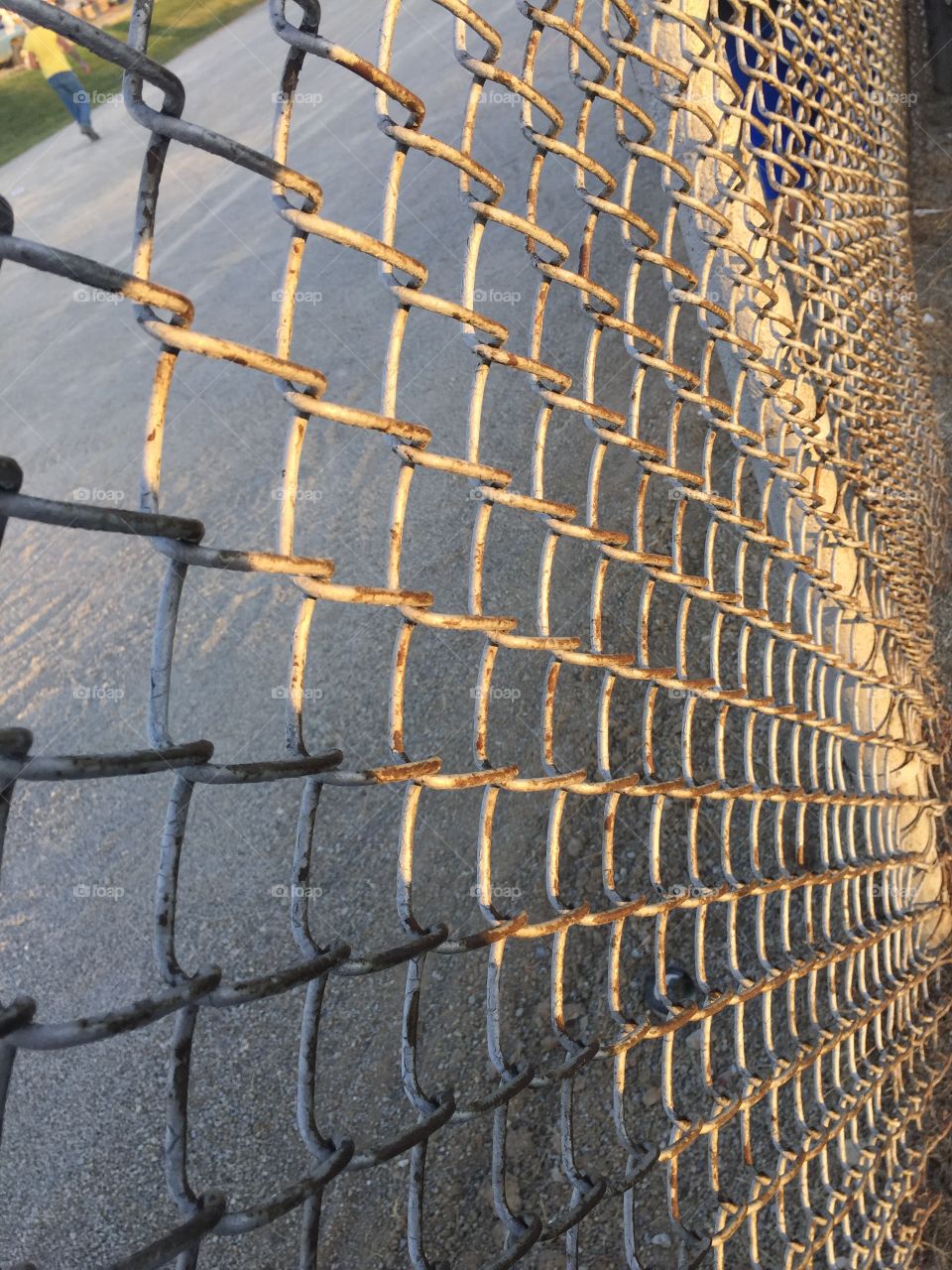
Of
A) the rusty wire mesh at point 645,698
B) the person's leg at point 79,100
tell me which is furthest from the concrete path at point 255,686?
the person's leg at point 79,100

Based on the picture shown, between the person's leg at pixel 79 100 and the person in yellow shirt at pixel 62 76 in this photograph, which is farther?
the person's leg at pixel 79 100

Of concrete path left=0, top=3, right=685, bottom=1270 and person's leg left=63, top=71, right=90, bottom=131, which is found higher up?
person's leg left=63, top=71, right=90, bottom=131

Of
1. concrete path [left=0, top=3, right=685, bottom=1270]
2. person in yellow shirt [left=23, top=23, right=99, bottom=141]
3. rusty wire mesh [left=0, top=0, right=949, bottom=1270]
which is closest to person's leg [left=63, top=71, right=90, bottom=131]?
person in yellow shirt [left=23, top=23, right=99, bottom=141]

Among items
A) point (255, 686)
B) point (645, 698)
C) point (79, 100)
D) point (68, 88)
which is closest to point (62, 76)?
point (68, 88)

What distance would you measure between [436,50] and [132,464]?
5094mm

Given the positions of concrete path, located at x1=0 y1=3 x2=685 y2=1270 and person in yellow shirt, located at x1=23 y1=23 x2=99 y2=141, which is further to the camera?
person in yellow shirt, located at x1=23 y1=23 x2=99 y2=141

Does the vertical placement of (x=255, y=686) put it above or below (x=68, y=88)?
below

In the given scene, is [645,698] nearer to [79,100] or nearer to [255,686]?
[255,686]

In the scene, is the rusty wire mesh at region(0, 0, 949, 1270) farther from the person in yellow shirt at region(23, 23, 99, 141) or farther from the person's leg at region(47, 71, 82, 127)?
the person's leg at region(47, 71, 82, 127)

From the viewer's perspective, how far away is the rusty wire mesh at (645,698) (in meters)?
0.82

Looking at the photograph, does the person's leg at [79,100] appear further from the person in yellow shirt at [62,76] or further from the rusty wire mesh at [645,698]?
the rusty wire mesh at [645,698]

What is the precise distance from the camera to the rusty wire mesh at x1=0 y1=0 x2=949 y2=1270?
0.82 meters

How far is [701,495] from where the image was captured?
164cm

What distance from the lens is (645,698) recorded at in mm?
1869
